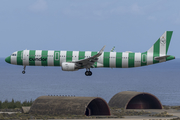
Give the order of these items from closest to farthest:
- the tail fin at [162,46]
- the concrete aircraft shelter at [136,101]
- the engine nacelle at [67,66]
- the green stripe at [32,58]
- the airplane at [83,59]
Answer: the engine nacelle at [67,66]
the airplane at [83,59]
the green stripe at [32,58]
the tail fin at [162,46]
the concrete aircraft shelter at [136,101]

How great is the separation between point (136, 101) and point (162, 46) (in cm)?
5973

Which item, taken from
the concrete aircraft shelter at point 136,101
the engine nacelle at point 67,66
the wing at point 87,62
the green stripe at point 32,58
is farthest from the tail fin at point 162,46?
the concrete aircraft shelter at point 136,101

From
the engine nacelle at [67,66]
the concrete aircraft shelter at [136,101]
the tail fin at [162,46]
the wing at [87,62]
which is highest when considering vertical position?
the tail fin at [162,46]

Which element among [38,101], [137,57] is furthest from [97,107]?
[137,57]

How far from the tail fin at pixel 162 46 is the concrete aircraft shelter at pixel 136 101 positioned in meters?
55.7

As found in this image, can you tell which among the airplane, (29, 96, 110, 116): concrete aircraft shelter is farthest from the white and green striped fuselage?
(29, 96, 110, 116): concrete aircraft shelter

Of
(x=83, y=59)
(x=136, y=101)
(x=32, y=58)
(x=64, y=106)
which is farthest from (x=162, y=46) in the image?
(x=136, y=101)

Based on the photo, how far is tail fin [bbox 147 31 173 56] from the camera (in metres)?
83.6

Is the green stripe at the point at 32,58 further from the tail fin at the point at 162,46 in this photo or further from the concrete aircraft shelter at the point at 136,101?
the concrete aircraft shelter at the point at 136,101

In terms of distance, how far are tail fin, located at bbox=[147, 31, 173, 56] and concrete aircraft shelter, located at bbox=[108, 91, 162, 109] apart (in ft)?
183

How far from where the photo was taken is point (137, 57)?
80.8 meters

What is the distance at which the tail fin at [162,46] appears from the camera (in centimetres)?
8356

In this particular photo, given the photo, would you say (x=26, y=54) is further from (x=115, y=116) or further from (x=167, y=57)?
(x=115, y=116)

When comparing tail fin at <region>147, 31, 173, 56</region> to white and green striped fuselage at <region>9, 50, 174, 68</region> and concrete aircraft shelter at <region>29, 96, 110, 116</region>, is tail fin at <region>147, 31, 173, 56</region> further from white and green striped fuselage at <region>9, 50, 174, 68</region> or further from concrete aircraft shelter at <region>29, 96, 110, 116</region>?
concrete aircraft shelter at <region>29, 96, 110, 116</region>
